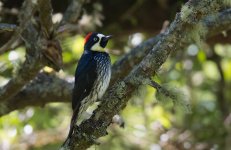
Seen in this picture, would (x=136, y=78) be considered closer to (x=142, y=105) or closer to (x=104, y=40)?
(x=104, y=40)

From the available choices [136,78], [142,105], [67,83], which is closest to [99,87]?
[67,83]

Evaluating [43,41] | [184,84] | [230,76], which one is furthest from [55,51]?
[230,76]

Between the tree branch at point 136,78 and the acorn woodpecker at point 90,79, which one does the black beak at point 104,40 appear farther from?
the tree branch at point 136,78

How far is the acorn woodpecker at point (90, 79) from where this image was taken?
13.8ft

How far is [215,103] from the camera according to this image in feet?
20.6

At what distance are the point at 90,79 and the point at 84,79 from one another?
0.07 metres

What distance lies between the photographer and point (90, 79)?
437 centimetres

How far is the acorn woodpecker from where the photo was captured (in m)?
4.21

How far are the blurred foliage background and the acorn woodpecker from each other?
0.72 metres

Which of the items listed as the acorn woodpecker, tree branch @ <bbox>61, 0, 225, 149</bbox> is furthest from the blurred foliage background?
tree branch @ <bbox>61, 0, 225, 149</bbox>

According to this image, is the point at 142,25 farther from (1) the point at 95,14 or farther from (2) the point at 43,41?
(2) the point at 43,41

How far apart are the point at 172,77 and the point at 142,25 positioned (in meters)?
0.60

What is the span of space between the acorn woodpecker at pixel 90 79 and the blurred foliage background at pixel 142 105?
72cm

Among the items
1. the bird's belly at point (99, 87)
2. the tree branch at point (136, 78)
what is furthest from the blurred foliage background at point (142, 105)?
the tree branch at point (136, 78)
